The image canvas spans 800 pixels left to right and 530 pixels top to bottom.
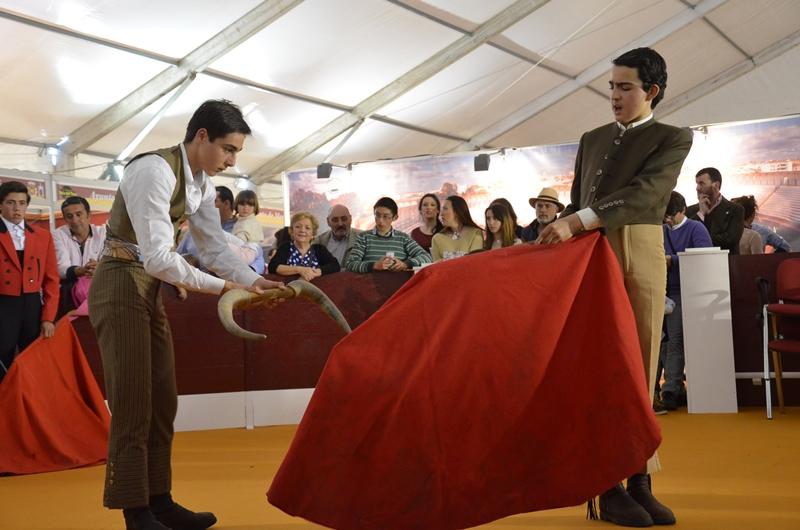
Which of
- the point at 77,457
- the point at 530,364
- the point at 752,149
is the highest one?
the point at 752,149

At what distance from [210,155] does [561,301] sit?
4.04ft

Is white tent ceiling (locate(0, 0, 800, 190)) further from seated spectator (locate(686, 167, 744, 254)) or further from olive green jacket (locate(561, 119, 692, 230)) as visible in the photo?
olive green jacket (locate(561, 119, 692, 230))

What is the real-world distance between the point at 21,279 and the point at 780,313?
4.66 m

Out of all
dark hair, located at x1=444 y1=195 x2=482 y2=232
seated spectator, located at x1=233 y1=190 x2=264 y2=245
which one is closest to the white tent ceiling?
seated spectator, located at x1=233 y1=190 x2=264 y2=245

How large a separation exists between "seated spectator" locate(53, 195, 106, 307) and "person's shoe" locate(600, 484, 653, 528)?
4.25 m

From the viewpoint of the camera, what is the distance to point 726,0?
44.4 feet

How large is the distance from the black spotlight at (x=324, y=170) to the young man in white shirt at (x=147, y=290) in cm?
709

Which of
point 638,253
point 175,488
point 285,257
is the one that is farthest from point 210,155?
point 285,257

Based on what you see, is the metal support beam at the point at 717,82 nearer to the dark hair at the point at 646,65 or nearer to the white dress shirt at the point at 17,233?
the white dress shirt at the point at 17,233

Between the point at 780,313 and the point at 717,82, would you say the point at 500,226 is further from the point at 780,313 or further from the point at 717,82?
the point at 717,82

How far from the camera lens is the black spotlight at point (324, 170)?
10.3 m

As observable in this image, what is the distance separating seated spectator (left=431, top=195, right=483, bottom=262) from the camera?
6754mm

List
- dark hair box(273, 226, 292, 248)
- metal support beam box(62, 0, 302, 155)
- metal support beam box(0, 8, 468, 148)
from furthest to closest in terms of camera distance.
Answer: metal support beam box(62, 0, 302, 155), metal support beam box(0, 8, 468, 148), dark hair box(273, 226, 292, 248)

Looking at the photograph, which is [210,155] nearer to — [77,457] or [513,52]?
[77,457]
